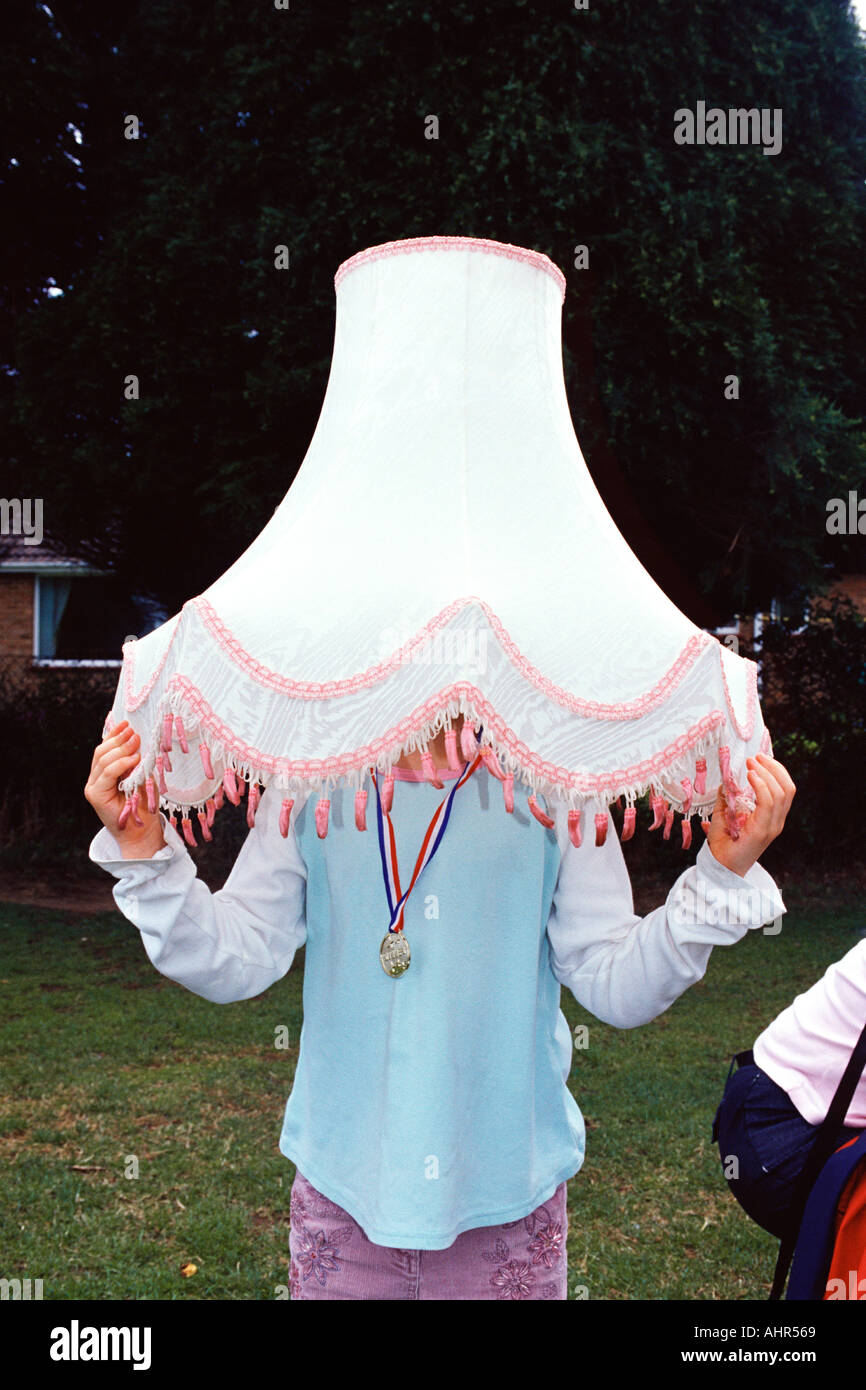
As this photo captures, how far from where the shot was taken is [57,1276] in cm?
372

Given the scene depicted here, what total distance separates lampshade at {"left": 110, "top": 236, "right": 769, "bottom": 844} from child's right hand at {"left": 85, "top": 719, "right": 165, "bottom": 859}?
3 centimetres

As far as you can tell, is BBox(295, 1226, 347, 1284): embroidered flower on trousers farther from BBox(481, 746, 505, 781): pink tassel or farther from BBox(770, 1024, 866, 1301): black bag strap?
BBox(481, 746, 505, 781): pink tassel

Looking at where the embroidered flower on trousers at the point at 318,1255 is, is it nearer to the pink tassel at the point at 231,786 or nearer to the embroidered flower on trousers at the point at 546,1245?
the embroidered flower on trousers at the point at 546,1245

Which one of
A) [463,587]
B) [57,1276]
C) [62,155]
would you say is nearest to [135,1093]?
[57,1276]

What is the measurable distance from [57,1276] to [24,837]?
25.2 feet

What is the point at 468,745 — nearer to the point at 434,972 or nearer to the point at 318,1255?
the point at 434,972

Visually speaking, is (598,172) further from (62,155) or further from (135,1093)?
(135,1093)

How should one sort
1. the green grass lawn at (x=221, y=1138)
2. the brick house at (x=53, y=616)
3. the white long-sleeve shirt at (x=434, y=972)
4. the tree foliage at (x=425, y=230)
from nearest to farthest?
the white long-sleeve shirt at (x=434, y=972)
the green grass lawn at (x=221, y=1138)
the tree foliage at (x=425, y=230)
the brick house at (x=53, y=616)

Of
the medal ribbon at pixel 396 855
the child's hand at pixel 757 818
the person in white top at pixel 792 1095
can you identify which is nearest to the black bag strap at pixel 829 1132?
the person in white top at pixel 792 1095

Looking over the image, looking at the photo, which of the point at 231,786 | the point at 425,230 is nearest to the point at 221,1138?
the point at 231,786

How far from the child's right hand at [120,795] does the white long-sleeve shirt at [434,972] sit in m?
0.03

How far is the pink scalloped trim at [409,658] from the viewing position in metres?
1.17


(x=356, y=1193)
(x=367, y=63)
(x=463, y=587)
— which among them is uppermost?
(x=367, y=63)

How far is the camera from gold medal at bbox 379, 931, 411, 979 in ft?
5.78
